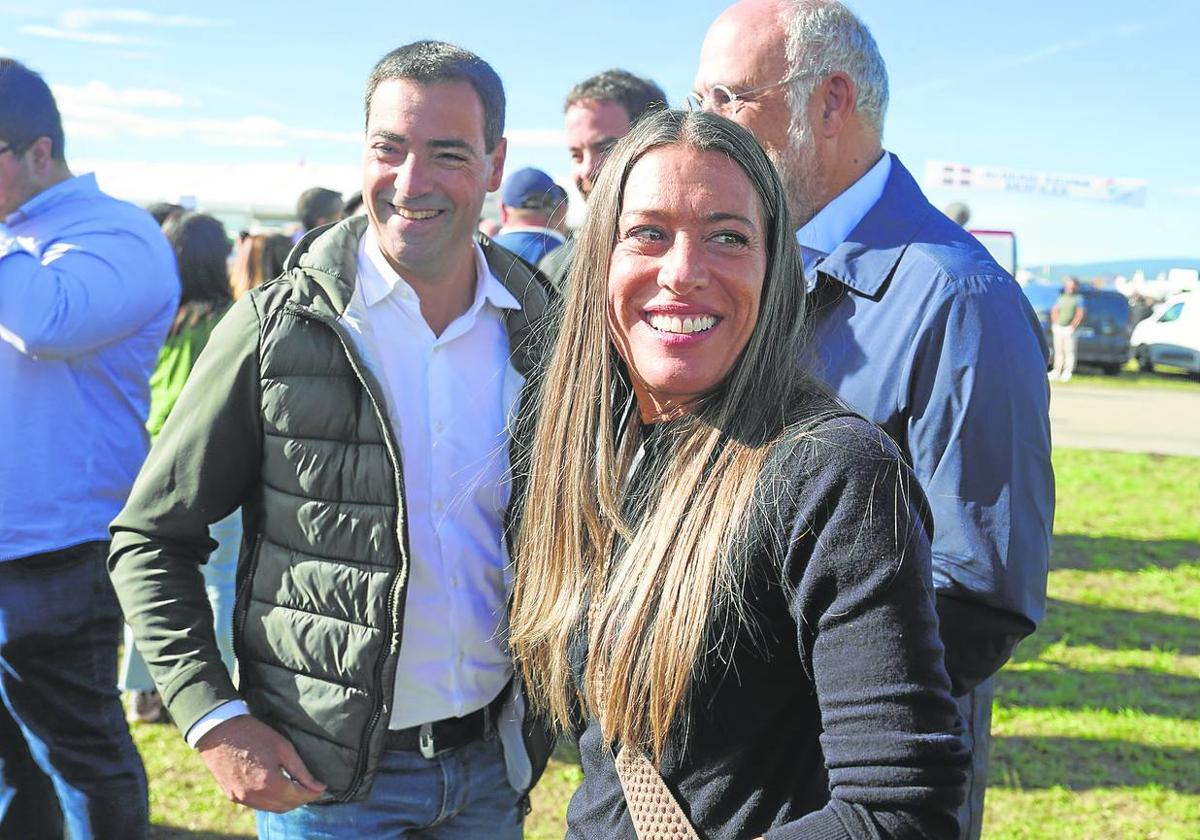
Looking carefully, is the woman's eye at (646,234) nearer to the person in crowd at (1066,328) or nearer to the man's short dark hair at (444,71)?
the man's short dark hair at (444,71)

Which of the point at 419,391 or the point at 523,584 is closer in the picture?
the point at 523,584

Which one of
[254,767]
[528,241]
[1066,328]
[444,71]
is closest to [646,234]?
[444,71]

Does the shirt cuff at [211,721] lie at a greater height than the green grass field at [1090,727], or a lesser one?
greater

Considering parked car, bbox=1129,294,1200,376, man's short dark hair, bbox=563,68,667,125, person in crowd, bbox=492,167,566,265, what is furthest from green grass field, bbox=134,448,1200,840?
parked car, bbox=1129,294,1200,376

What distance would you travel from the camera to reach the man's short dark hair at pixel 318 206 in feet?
19.5

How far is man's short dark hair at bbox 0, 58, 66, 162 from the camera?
2.88 metres

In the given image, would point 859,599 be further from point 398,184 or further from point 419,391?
point 398,184

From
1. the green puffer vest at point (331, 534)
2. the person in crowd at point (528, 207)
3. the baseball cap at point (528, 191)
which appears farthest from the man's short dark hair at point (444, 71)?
the baseball cap at point (528, 191)

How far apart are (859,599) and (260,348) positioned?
4.20 ft

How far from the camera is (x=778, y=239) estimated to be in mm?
1556

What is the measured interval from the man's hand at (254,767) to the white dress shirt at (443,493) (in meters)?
0.23

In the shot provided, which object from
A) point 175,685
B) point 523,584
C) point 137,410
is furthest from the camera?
point 137,410

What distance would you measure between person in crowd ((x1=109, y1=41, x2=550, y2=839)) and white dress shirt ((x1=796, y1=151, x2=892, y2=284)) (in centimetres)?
66

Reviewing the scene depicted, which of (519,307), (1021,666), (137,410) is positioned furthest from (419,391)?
(1021,666)
